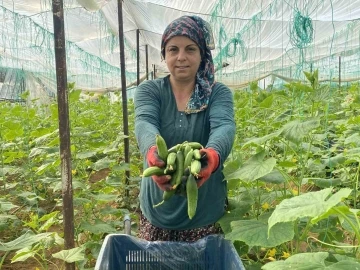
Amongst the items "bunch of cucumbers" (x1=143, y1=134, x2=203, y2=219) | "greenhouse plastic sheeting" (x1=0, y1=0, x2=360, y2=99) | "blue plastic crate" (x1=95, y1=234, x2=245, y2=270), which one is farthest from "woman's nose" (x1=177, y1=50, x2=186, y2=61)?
"greenhouse plastic sheeting" (x1=0, y1=0, x2=360, y2=99)

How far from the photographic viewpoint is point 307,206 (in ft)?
3.82

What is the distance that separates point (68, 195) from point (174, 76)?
0.92m

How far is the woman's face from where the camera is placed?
6.91ft

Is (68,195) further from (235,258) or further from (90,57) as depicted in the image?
(90,57)

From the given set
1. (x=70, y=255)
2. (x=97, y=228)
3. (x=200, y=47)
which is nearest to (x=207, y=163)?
(x=200, y=47)

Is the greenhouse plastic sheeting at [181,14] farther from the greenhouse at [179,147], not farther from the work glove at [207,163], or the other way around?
the work glove at [207,163]

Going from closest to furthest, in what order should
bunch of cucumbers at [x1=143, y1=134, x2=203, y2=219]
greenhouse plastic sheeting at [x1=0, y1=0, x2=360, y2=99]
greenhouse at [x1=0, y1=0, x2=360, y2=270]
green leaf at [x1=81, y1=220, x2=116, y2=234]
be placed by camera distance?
1. bunch of cucumbers at [x1=143, y1=134, x2=203, y2=219]
2. greenhouse at [x1=0, y1=0, x2=360, y2=270]
3. green leaf at [x1=81, y1=220, x2=116, y2=234]
4. greenhouse plastic sheeting at [x1=0, y1=0, x2=360, y2=99]

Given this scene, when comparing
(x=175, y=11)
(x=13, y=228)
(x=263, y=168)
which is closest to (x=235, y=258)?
(x=263, y=168)

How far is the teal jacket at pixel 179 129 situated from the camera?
2.12 metres

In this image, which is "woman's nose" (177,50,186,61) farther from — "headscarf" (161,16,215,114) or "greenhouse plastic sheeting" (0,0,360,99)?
"greenhouse plastic sheeting" (0,0,360,99)

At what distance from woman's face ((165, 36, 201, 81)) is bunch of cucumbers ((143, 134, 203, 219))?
57cm

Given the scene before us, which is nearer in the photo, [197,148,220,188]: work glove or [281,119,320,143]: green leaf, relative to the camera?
[197,148,220,188]: work glove

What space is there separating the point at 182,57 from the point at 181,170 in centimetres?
71

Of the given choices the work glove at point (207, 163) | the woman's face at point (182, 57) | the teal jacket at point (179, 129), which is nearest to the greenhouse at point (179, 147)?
the teal jacket at point (179, 129)
